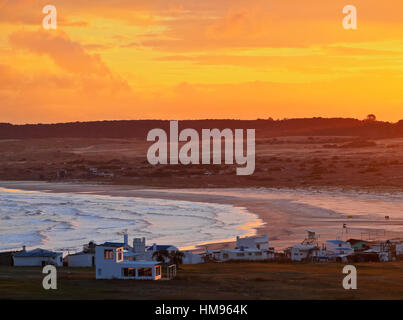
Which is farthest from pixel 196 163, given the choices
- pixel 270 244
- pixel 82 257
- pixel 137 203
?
pixel 82 257

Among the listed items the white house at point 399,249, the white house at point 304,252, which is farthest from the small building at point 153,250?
the white house at point 399,249

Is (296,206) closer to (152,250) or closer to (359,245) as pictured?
(359,245)

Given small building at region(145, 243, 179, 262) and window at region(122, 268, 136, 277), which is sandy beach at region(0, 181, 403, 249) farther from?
window at region(122, 268, 136, 277)

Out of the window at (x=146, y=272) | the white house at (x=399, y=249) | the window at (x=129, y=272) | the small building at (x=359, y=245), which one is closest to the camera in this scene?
the window at (x=146, y=272)

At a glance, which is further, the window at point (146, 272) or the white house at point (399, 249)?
the white house at point (399, 249)

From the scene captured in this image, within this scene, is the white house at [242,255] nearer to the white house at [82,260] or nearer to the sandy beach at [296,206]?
the sandy beach at [296,206]
